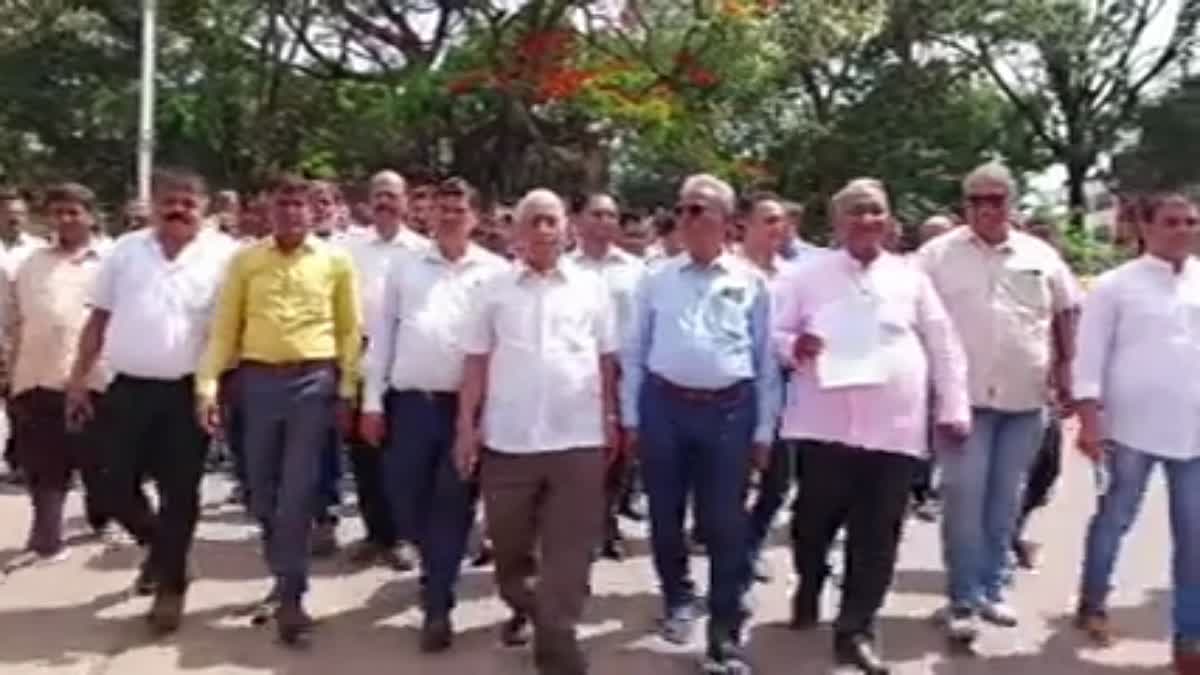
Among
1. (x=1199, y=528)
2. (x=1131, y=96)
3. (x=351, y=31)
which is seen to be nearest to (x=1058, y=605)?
(x=1199, y=528)

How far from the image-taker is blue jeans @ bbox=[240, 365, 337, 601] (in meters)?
6.98

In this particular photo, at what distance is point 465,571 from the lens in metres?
8.56

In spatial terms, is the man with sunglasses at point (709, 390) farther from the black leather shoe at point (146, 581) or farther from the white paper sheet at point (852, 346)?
the black leather shoe at point (146, 581)

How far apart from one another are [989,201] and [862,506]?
1.31m

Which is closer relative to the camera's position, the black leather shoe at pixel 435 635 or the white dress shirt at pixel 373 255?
the black leather shoe at pixel 435 635

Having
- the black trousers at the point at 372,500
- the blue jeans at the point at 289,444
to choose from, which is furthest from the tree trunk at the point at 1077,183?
the blue jeans at the point at 289,444

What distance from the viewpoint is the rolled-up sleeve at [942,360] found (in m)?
6.71

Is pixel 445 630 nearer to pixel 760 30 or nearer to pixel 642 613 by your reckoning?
pixel 642 613

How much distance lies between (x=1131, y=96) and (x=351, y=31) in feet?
71.5

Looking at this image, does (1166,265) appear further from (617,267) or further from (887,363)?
(617,267)

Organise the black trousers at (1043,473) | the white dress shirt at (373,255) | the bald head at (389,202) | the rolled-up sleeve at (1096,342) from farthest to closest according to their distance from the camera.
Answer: the bald head at (389,202)
the black trousers at (1043,473)
the white dress shirt at (373,255)
the rolled-up sleeve at (1096,342)

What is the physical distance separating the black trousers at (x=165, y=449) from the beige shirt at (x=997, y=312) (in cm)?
298

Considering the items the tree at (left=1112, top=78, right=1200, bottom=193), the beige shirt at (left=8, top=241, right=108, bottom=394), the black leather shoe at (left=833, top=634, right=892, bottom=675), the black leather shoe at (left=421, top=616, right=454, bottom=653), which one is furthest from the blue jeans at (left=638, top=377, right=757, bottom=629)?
the tree at (left=1112, top=78, right=1200, bottom=193)

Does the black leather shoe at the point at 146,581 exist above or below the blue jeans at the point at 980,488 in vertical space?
below
